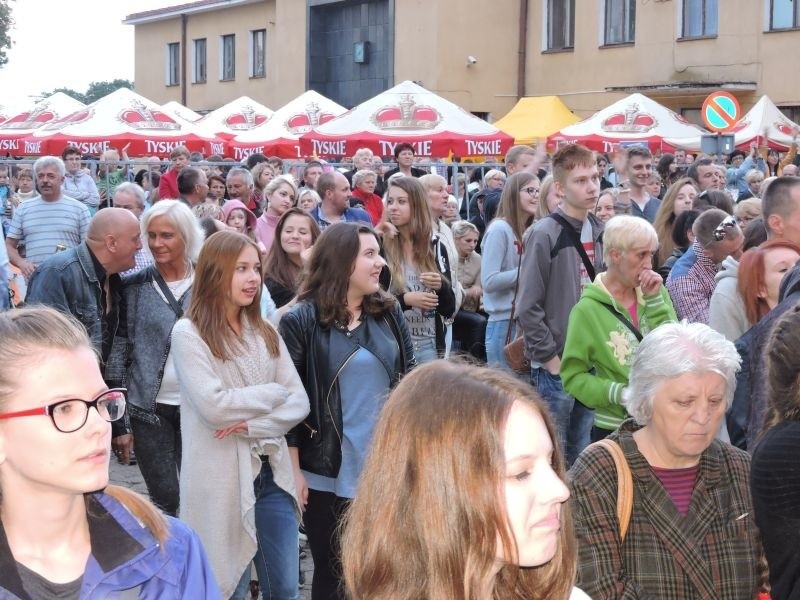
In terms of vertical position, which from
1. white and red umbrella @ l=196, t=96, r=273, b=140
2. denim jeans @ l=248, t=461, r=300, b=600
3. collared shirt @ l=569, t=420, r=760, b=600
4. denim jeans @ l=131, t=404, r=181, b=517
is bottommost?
denim jeans @ l=248, t=461, r=300, b=600

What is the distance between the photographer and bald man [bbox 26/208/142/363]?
18.7 ft

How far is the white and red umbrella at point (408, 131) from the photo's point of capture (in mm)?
16359

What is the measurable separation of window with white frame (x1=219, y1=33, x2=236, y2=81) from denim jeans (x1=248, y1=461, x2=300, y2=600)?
37.9m

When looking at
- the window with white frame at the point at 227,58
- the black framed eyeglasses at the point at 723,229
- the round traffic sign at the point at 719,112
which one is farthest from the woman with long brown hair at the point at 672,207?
the window with white frame at the point at 227,58

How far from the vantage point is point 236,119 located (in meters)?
25.8

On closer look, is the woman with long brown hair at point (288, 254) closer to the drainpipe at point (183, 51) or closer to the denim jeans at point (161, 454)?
the denim jeans at point (161, 454)

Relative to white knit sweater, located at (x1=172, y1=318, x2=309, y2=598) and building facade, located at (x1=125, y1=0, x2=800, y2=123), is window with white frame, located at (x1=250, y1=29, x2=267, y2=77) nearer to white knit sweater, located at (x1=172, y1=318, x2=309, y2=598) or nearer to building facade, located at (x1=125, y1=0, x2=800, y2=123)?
building facade, located at (x1=125, y1=0, x2=800, y2=123)

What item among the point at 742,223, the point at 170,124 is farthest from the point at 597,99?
the point at 742,223

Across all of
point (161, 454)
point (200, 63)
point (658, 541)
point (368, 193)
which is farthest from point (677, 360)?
point (200, 63)

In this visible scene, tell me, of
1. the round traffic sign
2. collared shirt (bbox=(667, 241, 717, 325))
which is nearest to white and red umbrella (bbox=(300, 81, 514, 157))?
the round traffic sign

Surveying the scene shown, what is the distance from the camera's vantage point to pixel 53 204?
33.3ft

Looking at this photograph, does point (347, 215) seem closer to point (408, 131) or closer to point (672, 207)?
point (672, 207)

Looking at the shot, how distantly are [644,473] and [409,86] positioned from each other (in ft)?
47.7

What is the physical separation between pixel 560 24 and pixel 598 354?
27.5m
